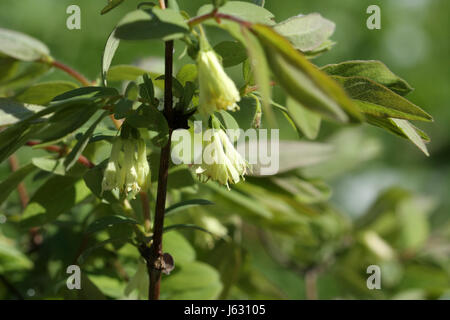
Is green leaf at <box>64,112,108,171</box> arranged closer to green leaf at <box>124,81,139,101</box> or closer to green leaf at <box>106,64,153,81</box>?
green leaf at <box>124,81,139,101</box>

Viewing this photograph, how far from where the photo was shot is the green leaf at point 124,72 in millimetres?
528

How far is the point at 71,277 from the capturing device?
19.9 inches

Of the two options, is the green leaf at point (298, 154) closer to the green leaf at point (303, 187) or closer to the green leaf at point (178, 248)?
the green leaf at point (303, 187)

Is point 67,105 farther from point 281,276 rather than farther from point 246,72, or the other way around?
point 281,276

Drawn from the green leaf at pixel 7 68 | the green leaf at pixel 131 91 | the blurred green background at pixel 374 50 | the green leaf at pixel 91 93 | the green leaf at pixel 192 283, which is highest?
the blurred green background at pixel 374 50

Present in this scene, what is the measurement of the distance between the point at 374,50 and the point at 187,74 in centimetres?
212

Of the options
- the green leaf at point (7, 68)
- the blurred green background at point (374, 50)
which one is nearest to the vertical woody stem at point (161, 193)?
the green leaf at point (7, 68)

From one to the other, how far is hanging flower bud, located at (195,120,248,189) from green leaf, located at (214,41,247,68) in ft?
0.18

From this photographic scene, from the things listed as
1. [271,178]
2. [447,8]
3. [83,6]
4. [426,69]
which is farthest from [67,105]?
[447,8]

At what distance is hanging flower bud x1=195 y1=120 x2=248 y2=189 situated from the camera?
0.41 metres

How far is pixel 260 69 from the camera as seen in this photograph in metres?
0.31

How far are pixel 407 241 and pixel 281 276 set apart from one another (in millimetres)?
526

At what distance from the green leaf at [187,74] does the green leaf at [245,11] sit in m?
0.05

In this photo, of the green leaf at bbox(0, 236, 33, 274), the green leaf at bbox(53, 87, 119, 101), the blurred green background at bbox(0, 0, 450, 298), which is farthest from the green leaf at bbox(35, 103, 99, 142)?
the blurred green background at bbox(0, 0, 450, 298)
